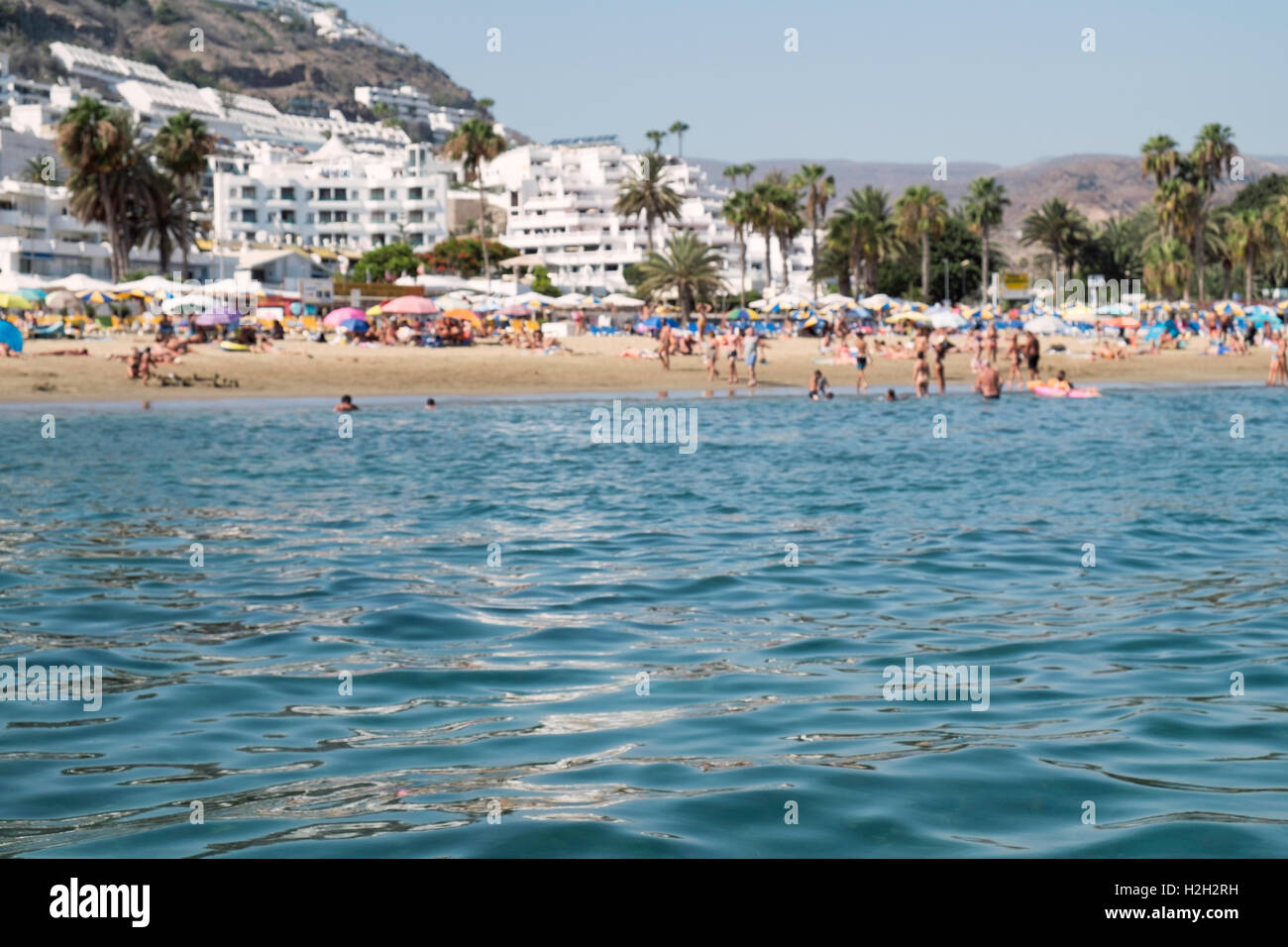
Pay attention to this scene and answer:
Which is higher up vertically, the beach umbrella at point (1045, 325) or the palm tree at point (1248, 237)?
the palm tree at point (1248, 237)

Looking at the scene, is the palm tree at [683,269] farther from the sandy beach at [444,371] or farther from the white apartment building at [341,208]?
the white apartment building at [341,208]

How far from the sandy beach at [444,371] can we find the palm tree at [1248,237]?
106 feet

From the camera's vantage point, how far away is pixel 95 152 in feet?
195

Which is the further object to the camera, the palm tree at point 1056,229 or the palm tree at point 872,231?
the palm tree at point 1056,229

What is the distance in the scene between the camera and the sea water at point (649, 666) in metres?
5.23

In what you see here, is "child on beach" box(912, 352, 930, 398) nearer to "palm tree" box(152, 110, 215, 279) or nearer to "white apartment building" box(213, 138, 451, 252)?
"palm tree" box(152, 110, 215, 279)

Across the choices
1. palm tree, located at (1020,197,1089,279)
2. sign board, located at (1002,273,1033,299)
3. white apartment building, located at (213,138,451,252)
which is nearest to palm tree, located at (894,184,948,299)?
palm tree, located at (1020,197,1089,279)

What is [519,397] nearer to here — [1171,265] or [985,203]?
[1171,265]

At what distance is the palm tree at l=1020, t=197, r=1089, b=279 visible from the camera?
93250 millimetres

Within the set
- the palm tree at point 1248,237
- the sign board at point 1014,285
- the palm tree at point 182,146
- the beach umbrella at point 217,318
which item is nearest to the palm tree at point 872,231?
the sign board at point 1014,285

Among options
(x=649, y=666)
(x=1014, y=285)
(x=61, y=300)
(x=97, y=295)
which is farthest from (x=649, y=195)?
(x=649, y=666)

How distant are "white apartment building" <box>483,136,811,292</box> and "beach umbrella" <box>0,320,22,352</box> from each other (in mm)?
77640

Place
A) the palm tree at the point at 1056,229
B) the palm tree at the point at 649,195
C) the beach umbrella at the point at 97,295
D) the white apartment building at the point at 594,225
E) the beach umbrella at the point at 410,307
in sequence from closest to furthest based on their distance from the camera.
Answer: the beach umbrella at the point at 410,307, the beach umbrella at the point at 97,295, the palm tree at the point at 649,195, the palm tree at the point at 1056,229, the white apartment building at the point at 594,225
